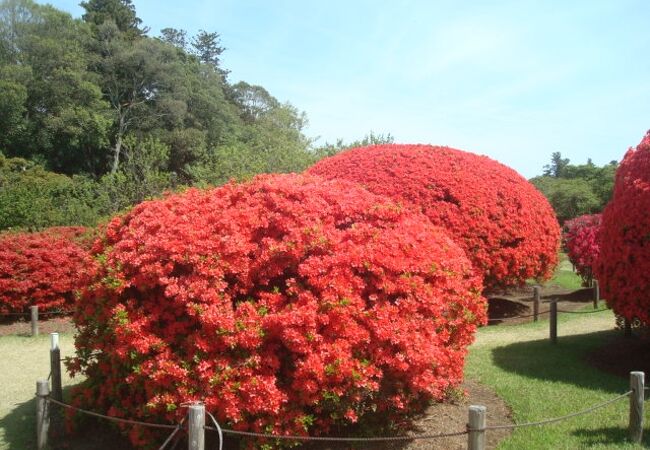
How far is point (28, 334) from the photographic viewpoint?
13.1m

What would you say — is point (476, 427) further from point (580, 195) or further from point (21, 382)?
point (580, 195)

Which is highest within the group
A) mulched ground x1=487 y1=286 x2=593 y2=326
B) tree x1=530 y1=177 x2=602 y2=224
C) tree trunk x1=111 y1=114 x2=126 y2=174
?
tree trunk x1=111 y1=114 x2=126 y2=174

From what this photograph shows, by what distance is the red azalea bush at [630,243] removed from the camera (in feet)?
26.4

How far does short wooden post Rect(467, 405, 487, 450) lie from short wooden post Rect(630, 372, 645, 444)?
6.92 ft

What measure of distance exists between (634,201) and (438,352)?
14.7 feet

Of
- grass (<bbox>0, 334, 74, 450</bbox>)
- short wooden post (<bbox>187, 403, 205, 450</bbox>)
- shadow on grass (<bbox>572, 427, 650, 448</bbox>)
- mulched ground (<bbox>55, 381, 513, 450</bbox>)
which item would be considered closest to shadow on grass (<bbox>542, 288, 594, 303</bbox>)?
mulched ground (<bbox>55, 381, 513, 450</bbox>)

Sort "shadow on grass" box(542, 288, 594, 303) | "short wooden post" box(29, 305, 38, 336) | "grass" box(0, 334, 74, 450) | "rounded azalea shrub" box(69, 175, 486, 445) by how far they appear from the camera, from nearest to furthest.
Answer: "rounded azalea shrub" box(69, 175, 486, 445) < "grass" box(0, 334, 74, 450) < "short wooden post" box(29, 305, 38, 336) < "shadow on grass" box(542, 288, 594, 303)

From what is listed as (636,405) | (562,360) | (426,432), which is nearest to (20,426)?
(426,432)

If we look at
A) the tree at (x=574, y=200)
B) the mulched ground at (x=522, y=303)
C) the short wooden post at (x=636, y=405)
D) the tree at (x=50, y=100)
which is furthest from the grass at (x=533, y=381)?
the tree at (x=50, y=100)

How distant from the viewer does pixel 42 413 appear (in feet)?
20.0

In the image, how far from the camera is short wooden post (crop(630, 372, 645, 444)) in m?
5.68

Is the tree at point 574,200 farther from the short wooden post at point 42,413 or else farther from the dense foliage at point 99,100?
the short wooden post at point 42,413

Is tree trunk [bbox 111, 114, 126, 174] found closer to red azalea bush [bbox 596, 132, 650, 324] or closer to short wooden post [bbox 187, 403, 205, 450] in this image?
red azalea bush [bbox 596, 132, 650, 324]

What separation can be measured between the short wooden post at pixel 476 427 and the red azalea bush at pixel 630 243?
4721 mm
